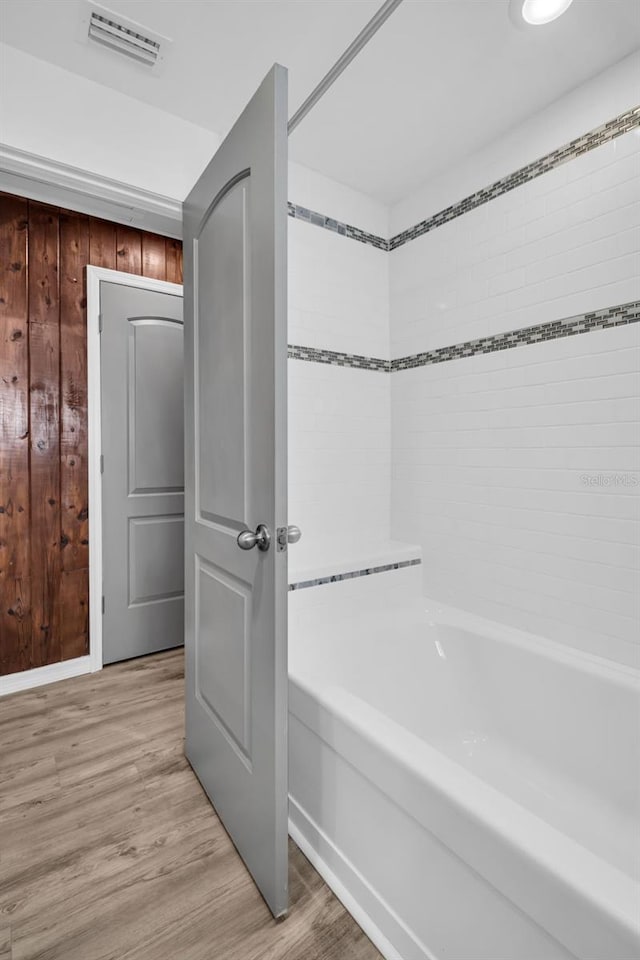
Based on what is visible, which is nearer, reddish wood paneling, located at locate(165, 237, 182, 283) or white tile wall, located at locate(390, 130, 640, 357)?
white tile wall, located at locate(390, 130, 640, 357)

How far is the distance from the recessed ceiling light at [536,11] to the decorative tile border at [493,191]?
375mm

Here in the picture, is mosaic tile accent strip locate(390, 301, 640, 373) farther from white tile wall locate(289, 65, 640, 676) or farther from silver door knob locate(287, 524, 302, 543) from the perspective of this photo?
silver door knob locate(287, 524, 302, 543)

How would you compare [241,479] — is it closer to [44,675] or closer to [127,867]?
[127,867]

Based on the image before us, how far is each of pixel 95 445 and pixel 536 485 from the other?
7.10 feet

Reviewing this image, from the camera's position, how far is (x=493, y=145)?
6.52ft

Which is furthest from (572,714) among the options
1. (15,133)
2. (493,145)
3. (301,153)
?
(15,133)

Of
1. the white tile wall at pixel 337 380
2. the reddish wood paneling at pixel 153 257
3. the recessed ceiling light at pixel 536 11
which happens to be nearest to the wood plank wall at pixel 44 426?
the reddish wood paneling at pixel 153 257

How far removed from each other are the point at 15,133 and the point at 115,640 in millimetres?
2322

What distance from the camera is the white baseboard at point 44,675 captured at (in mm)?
2391

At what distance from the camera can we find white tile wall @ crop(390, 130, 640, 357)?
159 centimetres

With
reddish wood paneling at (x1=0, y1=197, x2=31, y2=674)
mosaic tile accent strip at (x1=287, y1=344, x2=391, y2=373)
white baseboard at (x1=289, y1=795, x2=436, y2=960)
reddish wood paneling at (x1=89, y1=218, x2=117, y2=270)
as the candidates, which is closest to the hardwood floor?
white baseboard at (x1=289, y1=795, x2=436, y2=960)

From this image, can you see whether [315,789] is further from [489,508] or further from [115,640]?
[115,640]

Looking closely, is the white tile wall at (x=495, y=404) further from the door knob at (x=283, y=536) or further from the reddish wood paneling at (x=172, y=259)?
the reddish wood paneling at (x=172, y=259)

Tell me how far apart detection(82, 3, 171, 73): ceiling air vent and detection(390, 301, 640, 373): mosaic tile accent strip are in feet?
4.86
